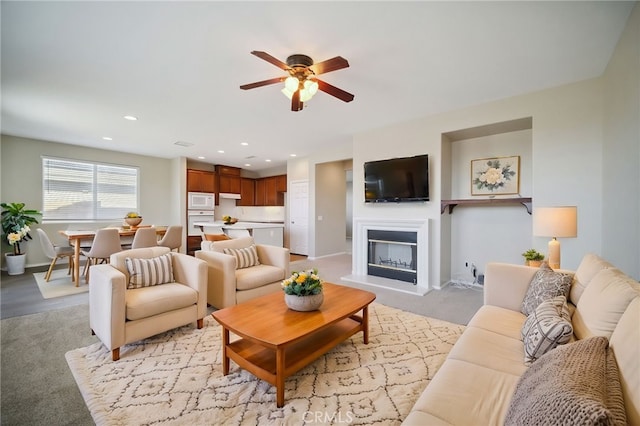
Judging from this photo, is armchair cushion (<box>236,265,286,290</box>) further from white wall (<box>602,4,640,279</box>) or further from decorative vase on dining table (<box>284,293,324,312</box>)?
white wall (<box>602,4,640,279</box>)

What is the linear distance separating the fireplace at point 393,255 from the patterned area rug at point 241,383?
6.09 ft

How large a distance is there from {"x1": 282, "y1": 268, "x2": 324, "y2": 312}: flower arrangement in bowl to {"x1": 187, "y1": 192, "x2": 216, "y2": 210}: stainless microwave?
238 inches

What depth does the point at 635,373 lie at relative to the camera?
0.81 m

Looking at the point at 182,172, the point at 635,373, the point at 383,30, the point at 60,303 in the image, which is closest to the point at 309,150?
the point at 182,172

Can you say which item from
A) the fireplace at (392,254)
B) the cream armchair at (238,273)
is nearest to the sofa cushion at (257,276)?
the cream armchair at (238,273)

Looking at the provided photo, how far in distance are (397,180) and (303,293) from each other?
286cm

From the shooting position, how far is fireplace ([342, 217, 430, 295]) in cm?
405

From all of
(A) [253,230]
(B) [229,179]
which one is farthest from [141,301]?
(B) [229,179]

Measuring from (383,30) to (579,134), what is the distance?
8.51 feet

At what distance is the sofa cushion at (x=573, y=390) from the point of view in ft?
2.18

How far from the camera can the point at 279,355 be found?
5.13 ft

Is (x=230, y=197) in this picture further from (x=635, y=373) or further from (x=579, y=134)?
(x=635, y=373)

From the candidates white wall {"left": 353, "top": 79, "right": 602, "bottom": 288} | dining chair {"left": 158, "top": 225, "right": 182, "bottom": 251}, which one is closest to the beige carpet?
dining chair {"left": 158, "top": 225, "right": 182, "bottom": 251}

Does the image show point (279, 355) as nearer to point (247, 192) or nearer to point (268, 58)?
point (268, 58)
